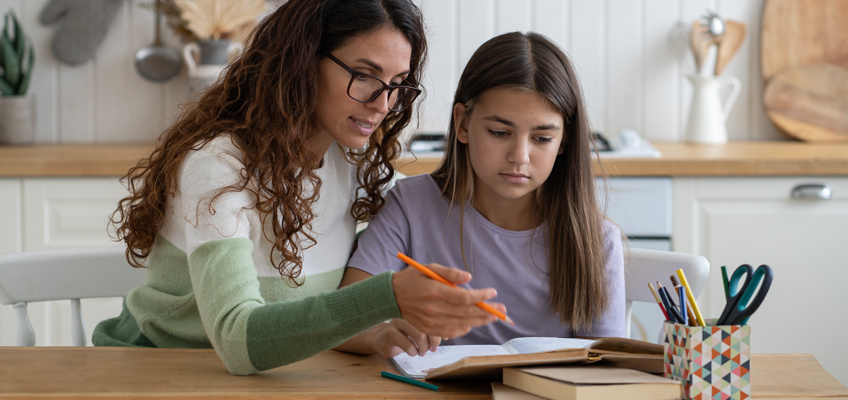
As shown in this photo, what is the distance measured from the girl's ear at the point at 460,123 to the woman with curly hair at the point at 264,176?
113 millimetres

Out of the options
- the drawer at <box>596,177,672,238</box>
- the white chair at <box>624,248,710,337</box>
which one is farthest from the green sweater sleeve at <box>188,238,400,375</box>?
the drawer at <box>596,177,672,238</box>

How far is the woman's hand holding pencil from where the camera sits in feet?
2.33

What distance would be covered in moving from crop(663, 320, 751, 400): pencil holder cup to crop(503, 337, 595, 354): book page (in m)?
0.23

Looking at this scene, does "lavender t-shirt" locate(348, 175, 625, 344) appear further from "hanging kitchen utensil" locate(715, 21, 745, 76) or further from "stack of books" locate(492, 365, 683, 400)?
"hanging kitchen utensil" locate(715, 21, 745, 76)

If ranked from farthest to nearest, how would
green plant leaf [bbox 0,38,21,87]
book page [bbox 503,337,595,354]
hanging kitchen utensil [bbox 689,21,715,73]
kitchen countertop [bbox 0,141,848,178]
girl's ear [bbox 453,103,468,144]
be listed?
1. hanging kitchen utensil [bbox 689,21,715,73]
2. green plant leaf [bbox 0,38,21,87]
3. kitchen countertop [bbox 0,141,848,178]
4. girl's ear [bbox 453,103,468,144]
5. book page [bbox 503,337,595,354]

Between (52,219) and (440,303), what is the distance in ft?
5.45

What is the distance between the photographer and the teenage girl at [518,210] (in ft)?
3.82

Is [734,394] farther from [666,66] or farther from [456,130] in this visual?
[666,66]

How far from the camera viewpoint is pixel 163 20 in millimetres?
2523

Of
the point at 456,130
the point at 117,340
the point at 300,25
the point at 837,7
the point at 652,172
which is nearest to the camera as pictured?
the point at 300,25

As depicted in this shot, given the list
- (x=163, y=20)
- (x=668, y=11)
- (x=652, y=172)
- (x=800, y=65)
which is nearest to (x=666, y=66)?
(x=668, y=11)

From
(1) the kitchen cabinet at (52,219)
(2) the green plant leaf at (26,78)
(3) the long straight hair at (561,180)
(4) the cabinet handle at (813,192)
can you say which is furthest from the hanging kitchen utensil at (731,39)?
(2) the green plant leaf at (26,78)

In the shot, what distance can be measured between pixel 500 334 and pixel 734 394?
534mm

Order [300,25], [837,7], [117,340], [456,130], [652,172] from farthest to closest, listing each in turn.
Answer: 1. [837,7]
2. [652,172]
3. [456,130]
4. [117,340]
5. [300,25]
